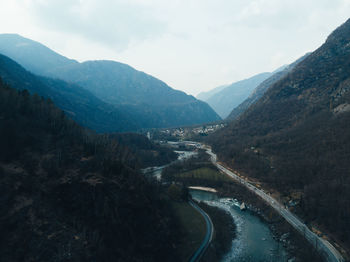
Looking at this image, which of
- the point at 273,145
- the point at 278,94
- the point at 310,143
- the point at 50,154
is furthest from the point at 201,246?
the point at 278,94

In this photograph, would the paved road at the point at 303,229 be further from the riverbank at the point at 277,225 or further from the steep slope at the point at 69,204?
the steep slope at the point at 69,204

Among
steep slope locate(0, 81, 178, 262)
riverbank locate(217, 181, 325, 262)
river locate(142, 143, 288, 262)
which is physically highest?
steep slope locate(0, 81, 178, 262)

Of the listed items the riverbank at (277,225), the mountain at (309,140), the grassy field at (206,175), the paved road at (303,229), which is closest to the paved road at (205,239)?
the riverbank at (277,225)

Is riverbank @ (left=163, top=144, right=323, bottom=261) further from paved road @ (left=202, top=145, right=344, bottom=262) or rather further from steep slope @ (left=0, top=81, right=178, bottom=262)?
steep slope @ (left=0, top=81, right=178, bottom=262)

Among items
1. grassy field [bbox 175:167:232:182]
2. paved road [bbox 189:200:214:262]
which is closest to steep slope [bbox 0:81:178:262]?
paved road [bbox 189:200:214:262]

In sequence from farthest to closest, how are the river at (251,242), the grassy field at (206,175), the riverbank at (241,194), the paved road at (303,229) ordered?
the grassy field at (206,175) < the riverbank at (241,194) < the river at (251,242) < the paved road at (303,229)
